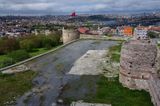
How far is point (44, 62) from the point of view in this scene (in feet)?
75.7

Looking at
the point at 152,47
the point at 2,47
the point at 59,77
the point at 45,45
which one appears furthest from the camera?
the point at 45,45

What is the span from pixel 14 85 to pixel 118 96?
6239 mm

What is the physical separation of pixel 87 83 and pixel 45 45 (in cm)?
2555

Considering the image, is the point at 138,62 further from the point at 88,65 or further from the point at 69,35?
the point at 69,35

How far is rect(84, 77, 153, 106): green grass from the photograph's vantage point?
13.4 m

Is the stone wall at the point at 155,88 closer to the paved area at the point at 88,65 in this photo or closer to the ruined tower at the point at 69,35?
the paved area at the point at 88,65

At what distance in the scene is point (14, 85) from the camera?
16.0 meters

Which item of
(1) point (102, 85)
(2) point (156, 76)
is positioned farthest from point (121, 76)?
(2) point (156, 76)

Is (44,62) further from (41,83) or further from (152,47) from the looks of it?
(152,47)

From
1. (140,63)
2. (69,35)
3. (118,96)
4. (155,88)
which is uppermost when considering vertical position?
(140,63)

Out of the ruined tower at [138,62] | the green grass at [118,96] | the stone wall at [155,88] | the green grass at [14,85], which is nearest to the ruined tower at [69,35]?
the green grass at [14,85]

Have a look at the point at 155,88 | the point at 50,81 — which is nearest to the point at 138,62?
the point at 155,88

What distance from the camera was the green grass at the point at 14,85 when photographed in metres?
14.1

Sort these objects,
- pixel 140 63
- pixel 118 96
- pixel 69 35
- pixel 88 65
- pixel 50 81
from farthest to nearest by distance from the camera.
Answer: pixel 69 35 < pixel 88 65 < pixel 50 81 < pixel 140 63 < pixel 118 96
